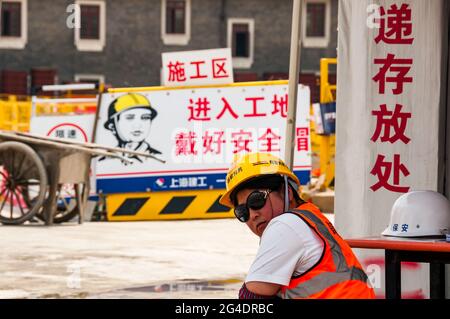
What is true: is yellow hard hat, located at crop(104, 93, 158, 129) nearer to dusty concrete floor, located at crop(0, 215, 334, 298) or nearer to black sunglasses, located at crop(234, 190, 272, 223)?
dusty concrete floor, located at crop(0, 215, 334, 298)

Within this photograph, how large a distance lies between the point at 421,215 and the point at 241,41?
153ft

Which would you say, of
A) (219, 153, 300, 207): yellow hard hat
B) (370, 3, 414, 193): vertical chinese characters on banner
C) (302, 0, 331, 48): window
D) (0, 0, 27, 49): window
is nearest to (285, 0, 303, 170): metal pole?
(370, 3, 414, 193): vertical chinese characters on banner

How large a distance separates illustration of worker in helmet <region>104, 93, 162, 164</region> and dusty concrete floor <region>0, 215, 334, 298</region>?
1281 mm

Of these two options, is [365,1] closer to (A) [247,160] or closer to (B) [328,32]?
(A) [247,160]

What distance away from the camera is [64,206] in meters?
19.2

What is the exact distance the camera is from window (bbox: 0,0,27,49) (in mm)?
51000

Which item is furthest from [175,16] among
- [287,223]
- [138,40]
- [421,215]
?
[287,223]

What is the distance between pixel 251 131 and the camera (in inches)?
750

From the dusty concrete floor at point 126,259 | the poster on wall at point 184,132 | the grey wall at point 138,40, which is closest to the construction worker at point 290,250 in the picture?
the dusty concrete floor at point 126,259

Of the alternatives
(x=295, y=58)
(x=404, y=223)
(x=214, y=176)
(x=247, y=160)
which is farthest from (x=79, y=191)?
(x=247, y=160)

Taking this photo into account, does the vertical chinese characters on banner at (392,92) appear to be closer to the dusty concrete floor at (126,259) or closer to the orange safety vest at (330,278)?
the dusty concrete floor at (126,259)

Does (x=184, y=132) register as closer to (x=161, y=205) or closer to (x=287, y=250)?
(x=161, y=205)

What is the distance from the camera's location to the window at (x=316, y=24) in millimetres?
52938
